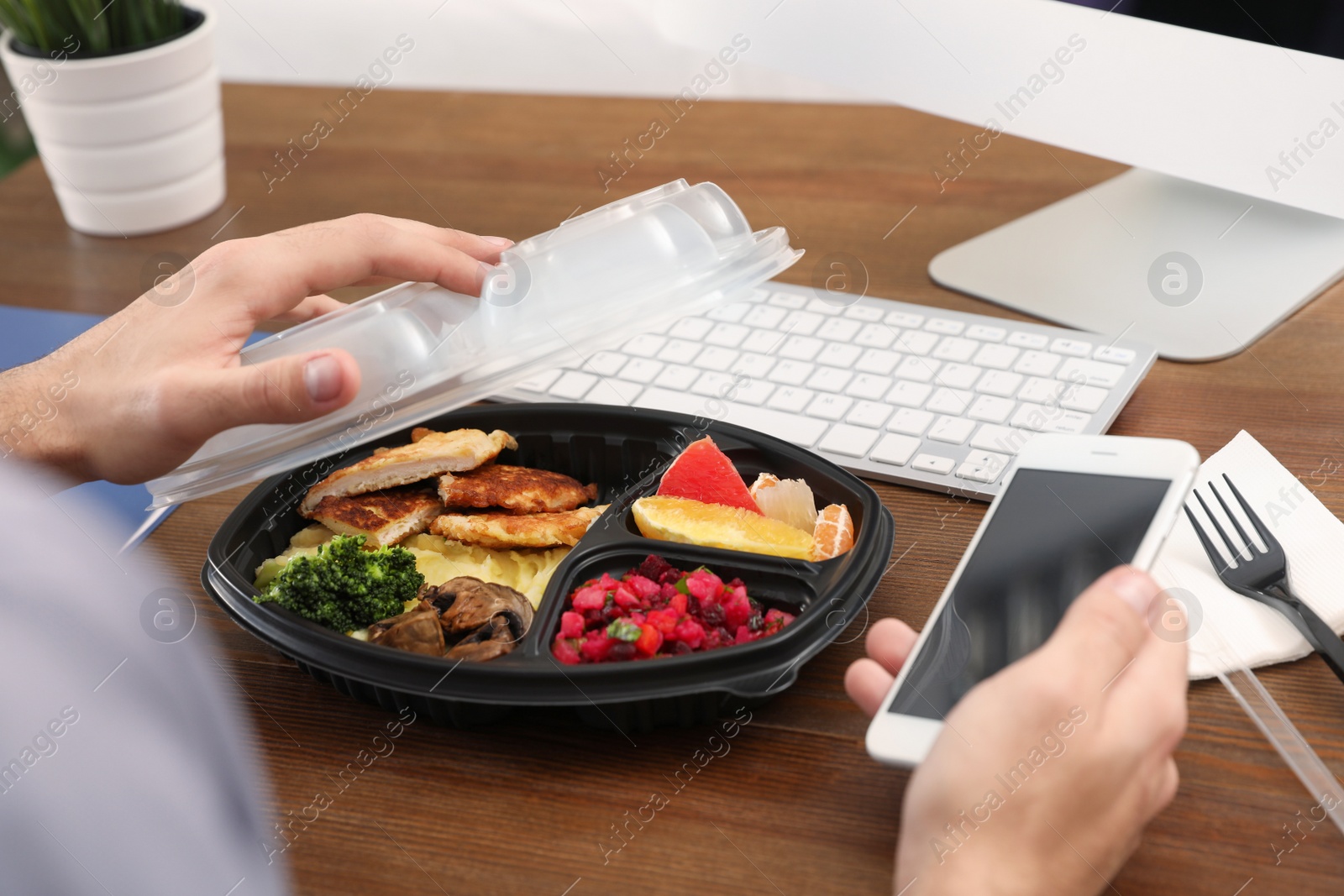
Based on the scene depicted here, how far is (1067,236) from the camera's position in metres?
1.37

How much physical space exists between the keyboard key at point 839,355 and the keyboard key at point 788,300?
0.32 ft

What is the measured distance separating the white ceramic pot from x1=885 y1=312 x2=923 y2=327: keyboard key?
3.43 feet

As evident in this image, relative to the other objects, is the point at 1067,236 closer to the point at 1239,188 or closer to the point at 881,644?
the point at 1239,188

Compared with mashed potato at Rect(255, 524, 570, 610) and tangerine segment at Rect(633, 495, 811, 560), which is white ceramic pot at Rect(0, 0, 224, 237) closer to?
mashed potato at Rect(255, 524, 570, 610)

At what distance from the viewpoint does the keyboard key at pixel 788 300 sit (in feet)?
4.13

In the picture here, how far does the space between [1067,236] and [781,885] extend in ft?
3.26

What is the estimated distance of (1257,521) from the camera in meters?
0.85

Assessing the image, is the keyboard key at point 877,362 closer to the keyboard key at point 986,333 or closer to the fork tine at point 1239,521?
the keyboard key at point 986,333

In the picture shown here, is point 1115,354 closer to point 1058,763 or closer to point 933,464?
point 933,464

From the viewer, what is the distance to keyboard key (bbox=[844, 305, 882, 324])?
3.98ft

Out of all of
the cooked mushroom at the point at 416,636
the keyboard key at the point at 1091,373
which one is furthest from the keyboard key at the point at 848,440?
the cooked mushroom at the point at 416,636

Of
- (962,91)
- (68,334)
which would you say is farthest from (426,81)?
(962,91)

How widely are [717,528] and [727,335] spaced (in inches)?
15.9

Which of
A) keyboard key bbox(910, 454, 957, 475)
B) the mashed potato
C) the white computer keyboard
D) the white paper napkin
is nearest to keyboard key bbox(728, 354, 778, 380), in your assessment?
the white computer keyboard
